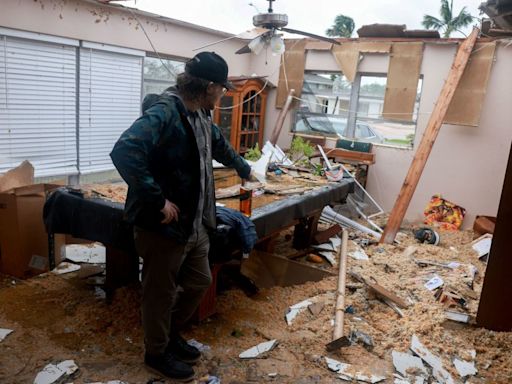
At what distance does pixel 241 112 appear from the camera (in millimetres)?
6375

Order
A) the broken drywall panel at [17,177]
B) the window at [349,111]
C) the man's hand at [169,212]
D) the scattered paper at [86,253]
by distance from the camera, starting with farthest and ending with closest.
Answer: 1. the window at [349,111]
2. the scattered paper at [86,253]
3. the broken drywall panel at [17,177]
4. the man's hand at [169,212]

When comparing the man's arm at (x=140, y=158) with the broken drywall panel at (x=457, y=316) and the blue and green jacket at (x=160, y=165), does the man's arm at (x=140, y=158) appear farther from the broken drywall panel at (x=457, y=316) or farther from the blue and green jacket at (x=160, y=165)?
the broken drywall panel at (x=457, y=316)

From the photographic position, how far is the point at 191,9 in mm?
5617

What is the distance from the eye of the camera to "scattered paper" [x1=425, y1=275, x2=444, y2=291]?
3.63 meters

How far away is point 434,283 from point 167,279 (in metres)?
2.66

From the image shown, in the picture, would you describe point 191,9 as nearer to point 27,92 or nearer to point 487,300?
point 27,92

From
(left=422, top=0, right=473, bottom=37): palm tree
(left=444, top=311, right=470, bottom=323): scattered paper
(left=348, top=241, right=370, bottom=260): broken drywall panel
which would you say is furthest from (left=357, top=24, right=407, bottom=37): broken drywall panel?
(left=422, top=0, right=473, bottom=37): palm tree

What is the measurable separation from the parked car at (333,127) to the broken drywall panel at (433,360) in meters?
4.13

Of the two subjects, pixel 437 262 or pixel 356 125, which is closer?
pixel 437 262

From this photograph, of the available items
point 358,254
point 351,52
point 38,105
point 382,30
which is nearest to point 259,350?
point 358,254

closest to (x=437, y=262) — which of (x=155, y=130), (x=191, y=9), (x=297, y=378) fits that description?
(x=297, y=378)

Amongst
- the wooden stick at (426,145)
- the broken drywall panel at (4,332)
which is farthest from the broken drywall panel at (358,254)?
the broken drywall panel at (4,332)

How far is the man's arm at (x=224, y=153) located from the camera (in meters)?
2.45

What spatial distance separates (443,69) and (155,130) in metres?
5.11
